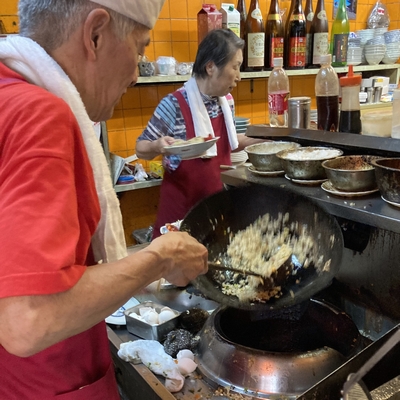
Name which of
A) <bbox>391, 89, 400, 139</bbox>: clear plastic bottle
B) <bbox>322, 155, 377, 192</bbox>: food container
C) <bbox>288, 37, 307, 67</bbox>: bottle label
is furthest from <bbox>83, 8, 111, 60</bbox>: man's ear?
<bbox>288, 37, 307, 67</bbox>: bottle label

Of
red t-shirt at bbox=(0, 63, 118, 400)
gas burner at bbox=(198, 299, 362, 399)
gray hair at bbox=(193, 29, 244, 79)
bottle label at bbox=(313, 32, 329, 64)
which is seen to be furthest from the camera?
bottle label at bbox=(313, 32, 329, 64)

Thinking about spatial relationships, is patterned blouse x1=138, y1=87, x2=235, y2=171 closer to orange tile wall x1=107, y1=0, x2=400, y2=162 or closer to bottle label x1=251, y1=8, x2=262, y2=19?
orange tile wall x1=107, y1=0, x2=400, y2=162

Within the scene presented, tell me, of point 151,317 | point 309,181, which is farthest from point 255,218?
point 151,317

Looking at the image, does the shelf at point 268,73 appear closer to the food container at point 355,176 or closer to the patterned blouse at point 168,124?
the patterned blouse at point 168,124

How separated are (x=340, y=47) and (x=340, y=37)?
7cm

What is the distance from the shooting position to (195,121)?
2244 millimetres

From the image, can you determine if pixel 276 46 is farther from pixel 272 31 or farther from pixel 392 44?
pixel 392 44

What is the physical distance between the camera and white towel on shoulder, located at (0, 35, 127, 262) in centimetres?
69

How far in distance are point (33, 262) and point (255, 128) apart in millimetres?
1158

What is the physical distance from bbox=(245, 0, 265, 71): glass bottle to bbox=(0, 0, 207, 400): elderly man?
7.24 feet

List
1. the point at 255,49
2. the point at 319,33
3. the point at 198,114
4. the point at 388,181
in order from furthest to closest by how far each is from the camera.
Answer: the point at 319,33 < the point at 255,49 < the point at 198,114 < the point at 388,181

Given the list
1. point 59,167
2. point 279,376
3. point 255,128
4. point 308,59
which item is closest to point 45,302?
point 59,167

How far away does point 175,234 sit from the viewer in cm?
77

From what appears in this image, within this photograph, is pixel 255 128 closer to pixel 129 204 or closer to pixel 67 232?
pixel 67 232
